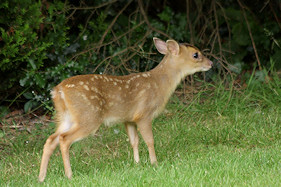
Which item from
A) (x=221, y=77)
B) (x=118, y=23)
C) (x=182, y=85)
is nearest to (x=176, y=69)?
(x=182, y=85)

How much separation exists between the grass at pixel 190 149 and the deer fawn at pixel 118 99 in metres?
0.33

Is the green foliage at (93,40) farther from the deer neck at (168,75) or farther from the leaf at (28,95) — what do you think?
the deer neck at (168,75)

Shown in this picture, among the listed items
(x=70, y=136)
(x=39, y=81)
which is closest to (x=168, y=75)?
(x=70, y=136)

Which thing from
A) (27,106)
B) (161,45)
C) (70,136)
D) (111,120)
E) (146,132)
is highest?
(161,45)

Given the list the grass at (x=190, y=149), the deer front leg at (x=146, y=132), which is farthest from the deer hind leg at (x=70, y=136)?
the deer front leg at (x=146, y=132)

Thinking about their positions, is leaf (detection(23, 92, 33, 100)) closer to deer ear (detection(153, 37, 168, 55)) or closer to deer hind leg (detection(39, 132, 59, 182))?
deer ear (detection(153, 37, 168, 55))

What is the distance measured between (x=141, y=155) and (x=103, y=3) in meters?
3.50

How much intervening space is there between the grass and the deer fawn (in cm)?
33

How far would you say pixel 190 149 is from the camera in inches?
250

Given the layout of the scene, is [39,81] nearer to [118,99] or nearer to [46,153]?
[118,99]

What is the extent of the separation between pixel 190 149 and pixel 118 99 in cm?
119

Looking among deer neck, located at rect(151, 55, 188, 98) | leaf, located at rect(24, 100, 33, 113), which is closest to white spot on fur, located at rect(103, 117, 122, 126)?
deer neck, located at rect(151, 55, 188, 98)

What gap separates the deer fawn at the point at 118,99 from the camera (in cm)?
533

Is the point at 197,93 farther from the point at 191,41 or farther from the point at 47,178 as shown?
the point at 47,178
